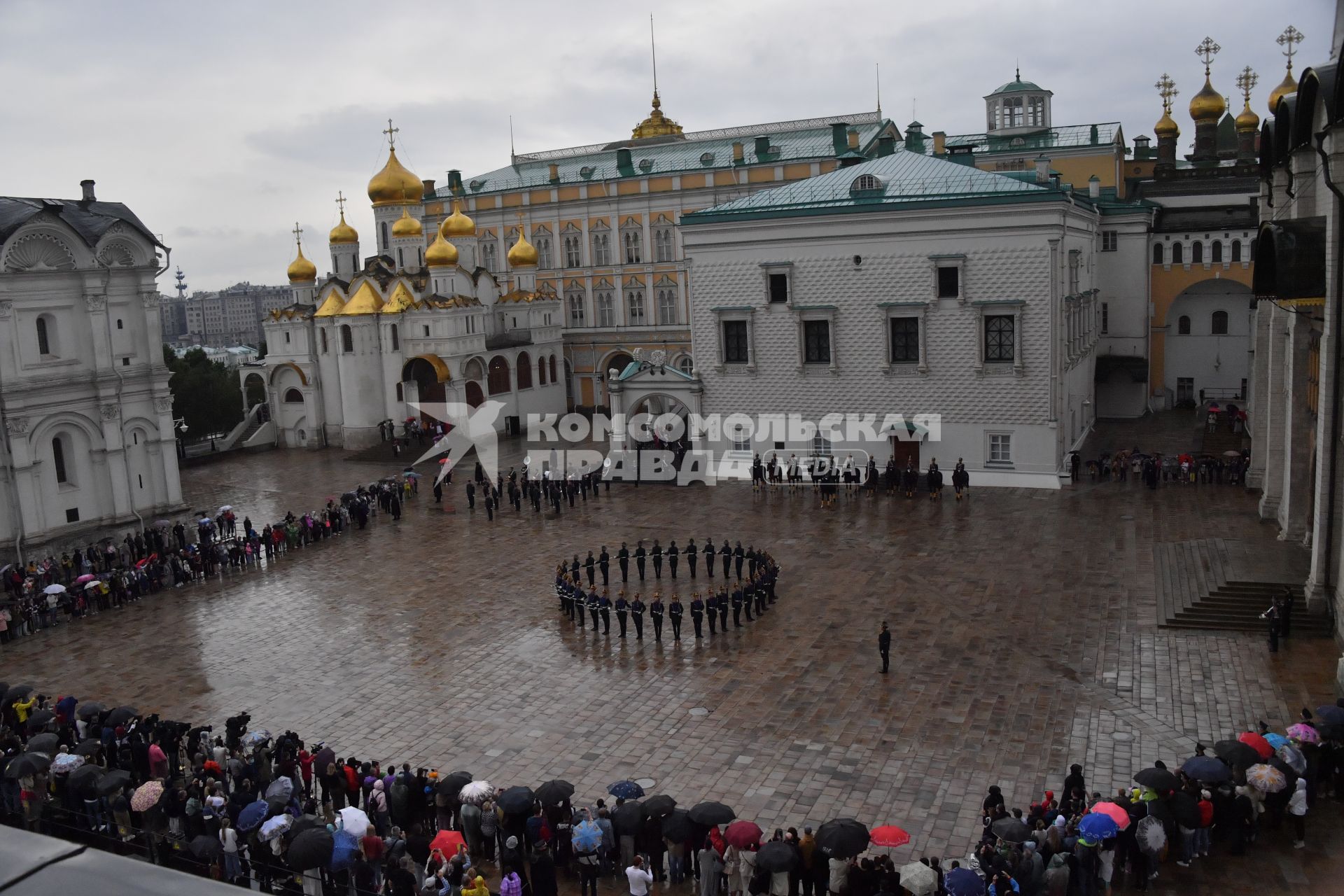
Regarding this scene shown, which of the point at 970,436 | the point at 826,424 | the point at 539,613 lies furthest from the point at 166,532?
the point at 970,436

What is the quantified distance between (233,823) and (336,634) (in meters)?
8.43

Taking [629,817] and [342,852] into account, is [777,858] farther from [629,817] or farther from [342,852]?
[342,852]

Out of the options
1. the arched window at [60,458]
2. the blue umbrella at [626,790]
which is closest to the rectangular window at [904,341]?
the blue umbrella at [626,790]

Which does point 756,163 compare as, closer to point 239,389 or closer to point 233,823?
point 239,389

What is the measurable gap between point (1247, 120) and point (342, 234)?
132 feet

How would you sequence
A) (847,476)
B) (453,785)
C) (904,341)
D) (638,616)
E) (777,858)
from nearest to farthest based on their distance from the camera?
1. (777,858)
2. (453,785)
3. (638,616)
4. (847,476)
5. (904,341)

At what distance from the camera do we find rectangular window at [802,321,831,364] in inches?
1255

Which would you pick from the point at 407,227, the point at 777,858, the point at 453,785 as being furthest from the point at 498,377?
the point at 777,858

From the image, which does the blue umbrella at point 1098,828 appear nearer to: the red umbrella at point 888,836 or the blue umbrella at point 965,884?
the blue umbrella at point 965,884

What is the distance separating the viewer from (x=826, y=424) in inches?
1255

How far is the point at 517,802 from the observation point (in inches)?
458

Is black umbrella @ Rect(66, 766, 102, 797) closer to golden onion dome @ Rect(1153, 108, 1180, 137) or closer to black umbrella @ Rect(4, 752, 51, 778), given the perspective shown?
black umbrella @ Rect(4, 752, 51, 778)

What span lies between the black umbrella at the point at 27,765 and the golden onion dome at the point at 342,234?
39.0m

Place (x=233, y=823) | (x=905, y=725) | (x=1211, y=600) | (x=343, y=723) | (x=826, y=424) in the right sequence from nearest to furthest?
(x=233, y=823) < (x=905, y=725) < (x=343, y=723) < (x=1211, y=600) < (x=826, y=424)
